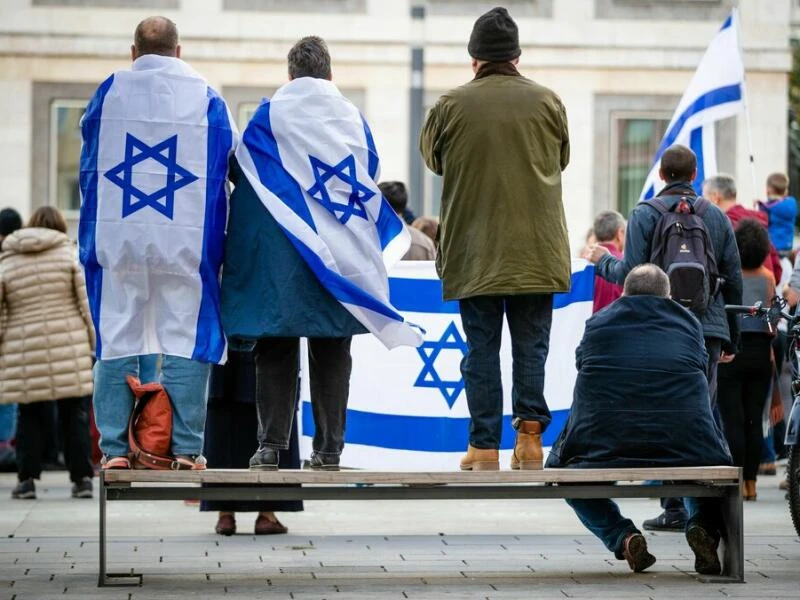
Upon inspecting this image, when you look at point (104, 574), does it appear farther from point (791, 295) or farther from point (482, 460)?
point (791, 295)

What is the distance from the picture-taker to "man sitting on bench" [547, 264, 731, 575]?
7977 mm

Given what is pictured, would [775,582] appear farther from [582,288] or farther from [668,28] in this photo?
[668,28]

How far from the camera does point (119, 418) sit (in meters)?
7.82

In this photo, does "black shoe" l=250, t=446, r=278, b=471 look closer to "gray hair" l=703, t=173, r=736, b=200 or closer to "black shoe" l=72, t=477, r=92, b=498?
"black shoe" l=72, t=477, r=92, b=498

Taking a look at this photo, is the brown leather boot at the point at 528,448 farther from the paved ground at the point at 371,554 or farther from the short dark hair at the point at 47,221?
the short dark hair at the point at 47,221

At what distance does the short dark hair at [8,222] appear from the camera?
1444 cm

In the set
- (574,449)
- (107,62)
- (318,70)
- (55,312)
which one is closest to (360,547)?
(574,449)

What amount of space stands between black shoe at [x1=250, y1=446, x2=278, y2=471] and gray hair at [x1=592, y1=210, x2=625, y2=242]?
5478 mm

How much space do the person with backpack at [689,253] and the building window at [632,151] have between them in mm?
18141

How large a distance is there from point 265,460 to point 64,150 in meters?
20.3

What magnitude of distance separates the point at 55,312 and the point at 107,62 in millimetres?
14410

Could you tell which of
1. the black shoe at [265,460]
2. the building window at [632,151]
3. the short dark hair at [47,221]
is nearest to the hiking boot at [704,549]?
the black shoe at [265,460]

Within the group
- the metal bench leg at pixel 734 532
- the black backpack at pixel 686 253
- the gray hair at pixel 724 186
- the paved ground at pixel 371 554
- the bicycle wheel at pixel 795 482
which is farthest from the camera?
the gray hair at pixel 724 186

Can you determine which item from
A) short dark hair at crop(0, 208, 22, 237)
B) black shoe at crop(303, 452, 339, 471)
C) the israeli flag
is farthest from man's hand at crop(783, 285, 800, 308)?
short dark hair at crop(0, 208, 22, 237)
